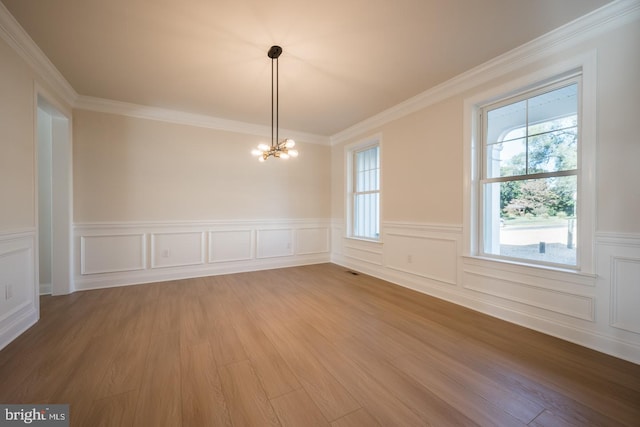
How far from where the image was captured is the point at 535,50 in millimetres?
2383

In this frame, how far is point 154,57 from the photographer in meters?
2.59

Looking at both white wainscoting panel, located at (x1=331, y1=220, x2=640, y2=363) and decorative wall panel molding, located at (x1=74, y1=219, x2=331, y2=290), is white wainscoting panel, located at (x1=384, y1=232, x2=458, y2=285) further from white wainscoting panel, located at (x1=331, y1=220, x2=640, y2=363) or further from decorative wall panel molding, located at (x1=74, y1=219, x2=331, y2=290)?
decorative wall panel molding, located at (x1=74, y1=219, x2=331, y2=290)

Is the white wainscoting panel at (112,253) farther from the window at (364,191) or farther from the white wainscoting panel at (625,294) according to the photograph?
the white wainscoting panel at (625,294)

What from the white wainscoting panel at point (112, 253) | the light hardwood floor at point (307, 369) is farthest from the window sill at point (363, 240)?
the white wainscoting panel at point (112, 253)

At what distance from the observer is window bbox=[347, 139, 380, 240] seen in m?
4.57

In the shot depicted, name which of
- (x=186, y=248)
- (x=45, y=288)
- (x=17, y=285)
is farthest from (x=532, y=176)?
(x=45, y=288)

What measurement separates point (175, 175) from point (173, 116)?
946mm

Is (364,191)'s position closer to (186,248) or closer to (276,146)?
(276,146)

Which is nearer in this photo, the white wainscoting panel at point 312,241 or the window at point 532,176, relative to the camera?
the window at point 532,176

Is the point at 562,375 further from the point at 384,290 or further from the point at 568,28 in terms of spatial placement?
the point at 568,28

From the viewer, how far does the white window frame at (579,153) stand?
209 centimetres

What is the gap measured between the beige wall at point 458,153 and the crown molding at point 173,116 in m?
1.60

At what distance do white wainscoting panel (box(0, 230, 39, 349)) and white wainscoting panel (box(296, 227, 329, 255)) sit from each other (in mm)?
3602

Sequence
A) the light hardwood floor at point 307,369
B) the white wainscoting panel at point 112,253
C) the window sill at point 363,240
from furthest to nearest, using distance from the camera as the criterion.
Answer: the window sill at point 363,240 < the white wainscoting panel at point 112,253 < the light hardwood floor at point 307,369
